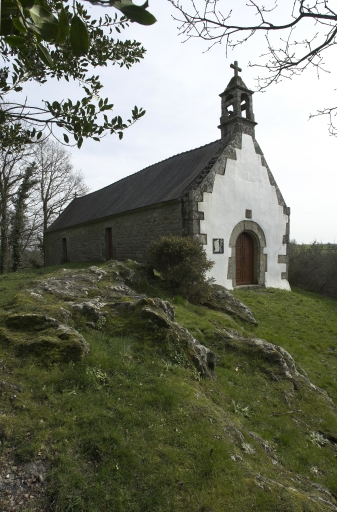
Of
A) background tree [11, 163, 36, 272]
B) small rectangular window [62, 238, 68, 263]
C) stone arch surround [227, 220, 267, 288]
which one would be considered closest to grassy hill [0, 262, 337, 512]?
stone arch surround [227, 220, 267, 288]

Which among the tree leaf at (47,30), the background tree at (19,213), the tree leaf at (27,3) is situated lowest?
the tree leaf at (47,30)

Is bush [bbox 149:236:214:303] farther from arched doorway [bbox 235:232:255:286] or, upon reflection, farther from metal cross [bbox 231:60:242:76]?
metal cross [bbox 231:60:242:76]

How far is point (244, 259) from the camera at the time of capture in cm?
1376

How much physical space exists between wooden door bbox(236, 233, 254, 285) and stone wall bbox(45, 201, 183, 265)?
3.26 m

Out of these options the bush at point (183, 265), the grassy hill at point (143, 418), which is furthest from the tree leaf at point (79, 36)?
the bush at point (183, 265)

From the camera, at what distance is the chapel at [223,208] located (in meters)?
12.1

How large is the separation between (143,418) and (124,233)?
13019mm

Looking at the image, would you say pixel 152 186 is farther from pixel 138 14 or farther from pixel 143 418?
pixel 138 14

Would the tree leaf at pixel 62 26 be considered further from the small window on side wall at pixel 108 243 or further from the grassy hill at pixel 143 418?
the small window on side wall at pixel 108 243

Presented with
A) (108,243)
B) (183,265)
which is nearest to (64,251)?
(108,243)

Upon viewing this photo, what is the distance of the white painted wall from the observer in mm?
12155

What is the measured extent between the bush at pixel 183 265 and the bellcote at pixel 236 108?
7.22 meters

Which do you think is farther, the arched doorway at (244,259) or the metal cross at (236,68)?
the metal cross at (236,68)

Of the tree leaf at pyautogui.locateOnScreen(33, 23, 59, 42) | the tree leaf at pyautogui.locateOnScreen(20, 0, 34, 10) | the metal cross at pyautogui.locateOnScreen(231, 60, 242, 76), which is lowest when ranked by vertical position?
the tree leaf at pyautogui.locateOnScreen(33, 23, 59, 42)
